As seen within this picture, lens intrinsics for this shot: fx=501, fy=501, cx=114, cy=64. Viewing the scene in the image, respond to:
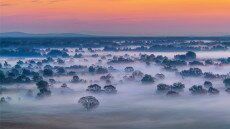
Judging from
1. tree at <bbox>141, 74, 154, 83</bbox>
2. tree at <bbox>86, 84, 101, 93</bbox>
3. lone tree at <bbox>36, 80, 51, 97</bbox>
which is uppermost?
tree at <bbox>141, 74, 154, 83</bbox>

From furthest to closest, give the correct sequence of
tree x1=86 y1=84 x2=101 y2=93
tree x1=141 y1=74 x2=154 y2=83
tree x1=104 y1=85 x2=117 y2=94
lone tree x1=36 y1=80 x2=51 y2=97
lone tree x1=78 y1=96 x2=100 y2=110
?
tree x1=141 y1=74 x2=154 y2=83
tree x1=104 y1=85 x2=117 y2=94
tree x1=86 y1=84 x2=101 y2=93
lone tree x1=36 y1=80 x2=51 y2=97
lone tree x1=78 y1=96 x2=100 y2=110

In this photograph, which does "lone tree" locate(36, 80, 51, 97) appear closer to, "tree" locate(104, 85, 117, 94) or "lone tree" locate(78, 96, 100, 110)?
"lone tree" locate(78, 96, 100, 110)

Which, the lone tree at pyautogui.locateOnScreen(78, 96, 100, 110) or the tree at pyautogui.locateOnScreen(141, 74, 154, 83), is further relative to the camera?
the tree at pyautogui.locateOnScreen(141, 74, 154, 83)

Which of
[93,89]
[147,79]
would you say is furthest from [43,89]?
[147,79]

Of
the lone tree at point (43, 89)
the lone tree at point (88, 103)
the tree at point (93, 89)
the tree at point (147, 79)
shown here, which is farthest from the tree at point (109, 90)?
the lone tree at point (88, 103)

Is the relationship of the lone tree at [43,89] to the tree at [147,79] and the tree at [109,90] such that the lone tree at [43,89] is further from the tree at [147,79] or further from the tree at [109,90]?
the tree at [147,79]

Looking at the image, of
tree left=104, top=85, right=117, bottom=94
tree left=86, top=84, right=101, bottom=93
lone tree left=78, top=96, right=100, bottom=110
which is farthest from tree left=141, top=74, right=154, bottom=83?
lone tree left=78, top=96, right=100, bottom=110

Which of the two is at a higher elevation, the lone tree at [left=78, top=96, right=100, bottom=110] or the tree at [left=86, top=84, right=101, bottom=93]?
the tree at [left=86, top=84, right=101, bottom=93]

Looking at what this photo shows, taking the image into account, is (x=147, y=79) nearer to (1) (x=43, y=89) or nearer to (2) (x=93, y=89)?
(2) (x=93, y=89)

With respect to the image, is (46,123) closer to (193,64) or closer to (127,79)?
(127,79)

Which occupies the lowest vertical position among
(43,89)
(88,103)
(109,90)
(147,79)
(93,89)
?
(88,103)

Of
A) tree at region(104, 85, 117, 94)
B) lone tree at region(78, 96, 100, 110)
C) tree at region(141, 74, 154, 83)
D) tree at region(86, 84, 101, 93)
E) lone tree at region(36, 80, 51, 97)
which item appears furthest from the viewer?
tree at region(141, 74, 154, 83)
